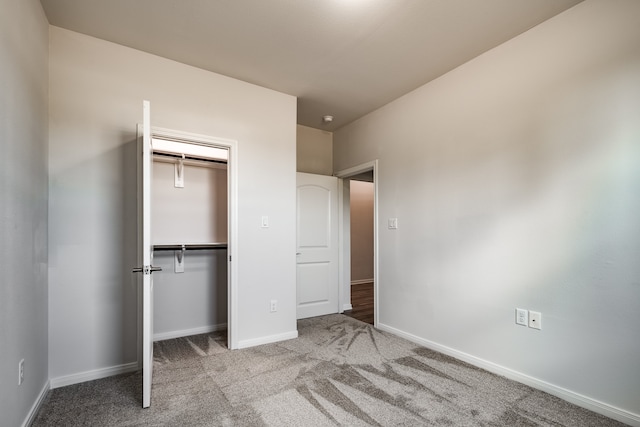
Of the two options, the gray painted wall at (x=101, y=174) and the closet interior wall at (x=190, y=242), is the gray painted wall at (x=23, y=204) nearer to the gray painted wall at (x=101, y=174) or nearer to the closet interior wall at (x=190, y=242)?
Answer: the gray painted wall at (x=101, y=174)

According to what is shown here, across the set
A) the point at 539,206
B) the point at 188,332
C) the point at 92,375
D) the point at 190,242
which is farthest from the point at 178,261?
the point at 539,206

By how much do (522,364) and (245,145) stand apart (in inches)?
118

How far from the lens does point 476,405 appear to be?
6.57 ft

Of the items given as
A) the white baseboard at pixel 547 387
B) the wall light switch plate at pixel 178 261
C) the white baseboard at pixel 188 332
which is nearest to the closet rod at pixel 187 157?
the wall light switch plate at pixel 178 261

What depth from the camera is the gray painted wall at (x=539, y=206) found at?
6.13 feet

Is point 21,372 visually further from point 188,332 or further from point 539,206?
point 539,206

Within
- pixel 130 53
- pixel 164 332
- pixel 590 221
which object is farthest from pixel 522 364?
pixel 130 53

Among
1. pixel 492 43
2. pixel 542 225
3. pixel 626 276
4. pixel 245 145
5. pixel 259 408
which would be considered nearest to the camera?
pixel 626 276

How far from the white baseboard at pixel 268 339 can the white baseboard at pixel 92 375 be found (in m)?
0.91

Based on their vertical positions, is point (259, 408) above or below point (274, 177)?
below

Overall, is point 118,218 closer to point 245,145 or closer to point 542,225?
point 245,145

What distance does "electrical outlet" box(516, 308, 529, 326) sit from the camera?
228 cm

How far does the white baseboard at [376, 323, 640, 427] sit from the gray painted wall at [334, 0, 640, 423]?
2cm

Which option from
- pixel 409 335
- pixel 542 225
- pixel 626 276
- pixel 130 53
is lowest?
pixel 409 335
